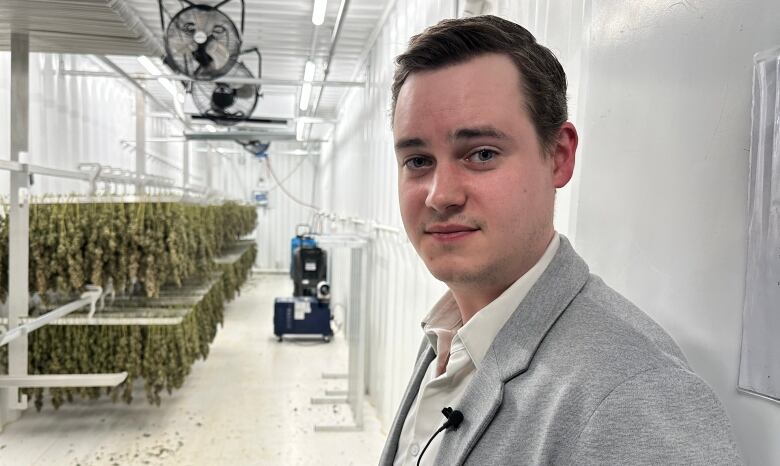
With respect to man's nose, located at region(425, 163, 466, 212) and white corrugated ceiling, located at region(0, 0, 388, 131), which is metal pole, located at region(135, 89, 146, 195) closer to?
white corrugated ceiling, located at region(0, 0, 388, 131)

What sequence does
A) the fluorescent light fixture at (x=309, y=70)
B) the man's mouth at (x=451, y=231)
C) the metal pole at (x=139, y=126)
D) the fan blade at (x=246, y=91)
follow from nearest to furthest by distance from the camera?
the man's mouth at (x=451, y=231)
the fan blade at (x=246, y=91)
the fluorescent light fixture at (x=309, y=70)
the metal pole at (x=139, y=126)

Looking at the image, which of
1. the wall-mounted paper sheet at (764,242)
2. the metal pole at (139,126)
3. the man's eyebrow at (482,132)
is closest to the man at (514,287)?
the man's eyebrow at (482,132)

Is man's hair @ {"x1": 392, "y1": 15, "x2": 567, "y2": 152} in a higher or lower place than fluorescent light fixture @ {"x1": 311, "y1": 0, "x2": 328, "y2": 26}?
lower

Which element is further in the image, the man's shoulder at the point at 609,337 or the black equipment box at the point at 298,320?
the black equipment box at the point at 298,320

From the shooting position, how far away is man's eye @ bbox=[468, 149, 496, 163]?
0.83 meters

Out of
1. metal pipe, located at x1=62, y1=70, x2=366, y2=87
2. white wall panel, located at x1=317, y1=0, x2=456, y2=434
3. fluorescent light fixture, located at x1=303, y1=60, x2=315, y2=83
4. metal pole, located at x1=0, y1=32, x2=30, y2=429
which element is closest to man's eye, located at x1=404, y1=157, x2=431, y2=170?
white wall panel, located at x1=317, y1=0, x2=456, y2=434

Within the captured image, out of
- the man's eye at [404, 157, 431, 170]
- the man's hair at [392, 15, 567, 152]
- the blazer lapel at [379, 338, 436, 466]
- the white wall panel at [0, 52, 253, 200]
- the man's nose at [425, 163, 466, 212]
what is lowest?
the blazer lapel at [379, 338, 436, 466]

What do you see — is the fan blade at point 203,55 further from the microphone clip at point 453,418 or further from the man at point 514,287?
the microphone clip at point 453,418

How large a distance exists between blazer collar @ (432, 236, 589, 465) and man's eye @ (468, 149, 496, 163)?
0.18m

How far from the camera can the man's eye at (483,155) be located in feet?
2.72

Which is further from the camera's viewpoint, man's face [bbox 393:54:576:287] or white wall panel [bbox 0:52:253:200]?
white wall panel [bbox 0:52:253:200]

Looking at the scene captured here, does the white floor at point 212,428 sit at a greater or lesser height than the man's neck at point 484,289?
lesser

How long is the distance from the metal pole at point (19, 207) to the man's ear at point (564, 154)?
338cm

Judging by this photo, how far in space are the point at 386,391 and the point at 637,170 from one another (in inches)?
149
